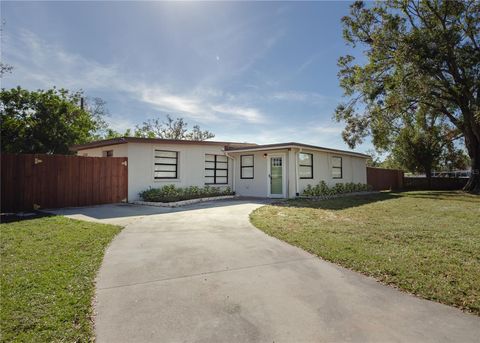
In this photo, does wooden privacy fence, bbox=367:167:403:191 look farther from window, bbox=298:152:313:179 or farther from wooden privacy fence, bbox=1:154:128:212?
wooden privacy fence, bbox=1:154:128:212

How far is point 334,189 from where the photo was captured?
17.3 m

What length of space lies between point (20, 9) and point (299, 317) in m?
11.8

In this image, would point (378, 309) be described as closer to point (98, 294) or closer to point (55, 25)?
point (98, 294)

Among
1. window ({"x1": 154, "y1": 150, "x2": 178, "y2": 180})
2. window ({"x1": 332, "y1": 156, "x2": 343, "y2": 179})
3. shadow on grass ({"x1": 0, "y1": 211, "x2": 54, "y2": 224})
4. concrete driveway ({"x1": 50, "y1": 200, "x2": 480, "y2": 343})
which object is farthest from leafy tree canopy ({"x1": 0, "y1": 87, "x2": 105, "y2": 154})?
concrete driveway ({"x1": 50, "y1": 200, "x2": 480, "y2": 343})

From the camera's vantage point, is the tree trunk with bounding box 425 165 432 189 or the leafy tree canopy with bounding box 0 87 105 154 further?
the tree trunk with bounding box 425 165 432 189

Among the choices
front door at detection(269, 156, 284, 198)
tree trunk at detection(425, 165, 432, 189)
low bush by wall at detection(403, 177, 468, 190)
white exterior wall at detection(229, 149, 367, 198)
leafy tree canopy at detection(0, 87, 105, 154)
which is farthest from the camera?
low bush by wall at detection(403, 177, 468, 190)

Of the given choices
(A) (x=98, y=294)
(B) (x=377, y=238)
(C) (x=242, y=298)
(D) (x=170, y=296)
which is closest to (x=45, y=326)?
(A) (x=98, y=294)

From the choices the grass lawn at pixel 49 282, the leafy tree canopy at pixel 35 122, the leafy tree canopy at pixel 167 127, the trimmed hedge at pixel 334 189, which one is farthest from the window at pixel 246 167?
the leafy tree canopy at pixel 167 127

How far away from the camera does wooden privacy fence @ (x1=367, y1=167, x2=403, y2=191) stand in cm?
2389

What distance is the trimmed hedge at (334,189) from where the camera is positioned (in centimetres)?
1567

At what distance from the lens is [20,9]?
9078 millimetres

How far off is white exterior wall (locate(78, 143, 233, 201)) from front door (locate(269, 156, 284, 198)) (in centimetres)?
283

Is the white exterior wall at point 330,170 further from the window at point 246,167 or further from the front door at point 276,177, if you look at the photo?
the window at point 246,167

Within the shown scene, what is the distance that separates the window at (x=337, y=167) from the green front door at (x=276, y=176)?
4.87 m
